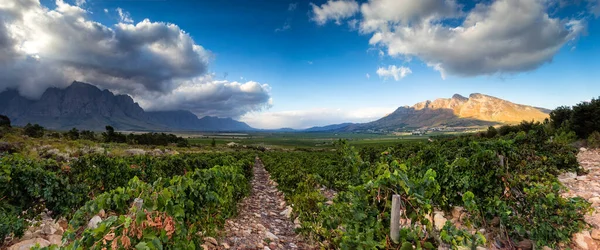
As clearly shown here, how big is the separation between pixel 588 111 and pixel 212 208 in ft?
127

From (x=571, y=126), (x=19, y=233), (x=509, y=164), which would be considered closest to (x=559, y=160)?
(x=509, y=164)

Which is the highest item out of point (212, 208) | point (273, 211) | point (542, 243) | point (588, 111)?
point (588, 111)

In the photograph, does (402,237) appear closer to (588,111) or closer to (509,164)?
(509,164)

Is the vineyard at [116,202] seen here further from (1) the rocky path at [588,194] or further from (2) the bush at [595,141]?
(2) the bush at [595,141]

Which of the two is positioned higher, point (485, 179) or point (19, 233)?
point (485, 179)

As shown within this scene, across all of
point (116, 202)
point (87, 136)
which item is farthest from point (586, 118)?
point (87, 136)

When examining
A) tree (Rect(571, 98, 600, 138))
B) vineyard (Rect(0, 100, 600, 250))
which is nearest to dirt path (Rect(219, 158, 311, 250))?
vineyard (Rect(0, 100, 600, 250))

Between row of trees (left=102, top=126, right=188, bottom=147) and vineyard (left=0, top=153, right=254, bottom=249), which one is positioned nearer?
vineyard (left=0, top=153, right=254, bottom=249)

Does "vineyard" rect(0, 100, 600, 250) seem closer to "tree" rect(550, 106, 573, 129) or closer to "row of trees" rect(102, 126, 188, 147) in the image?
"tree" rect(550, 106, 573, 129)

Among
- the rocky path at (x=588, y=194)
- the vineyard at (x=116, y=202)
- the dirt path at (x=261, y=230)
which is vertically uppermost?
the vineyard at (x=116, y=202)

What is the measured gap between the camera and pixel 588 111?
1088 inches

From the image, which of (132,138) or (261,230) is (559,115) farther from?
(132,138)

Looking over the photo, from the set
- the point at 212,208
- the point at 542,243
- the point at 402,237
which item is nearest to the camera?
the point at 402,237

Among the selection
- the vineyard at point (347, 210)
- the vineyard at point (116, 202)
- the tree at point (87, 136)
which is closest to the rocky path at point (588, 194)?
the vineyard at point (347, 210)
